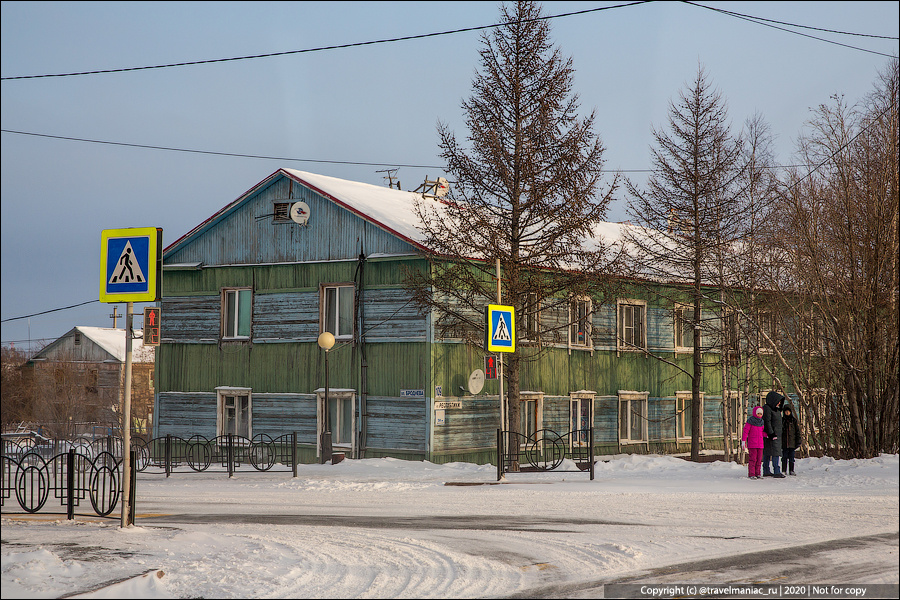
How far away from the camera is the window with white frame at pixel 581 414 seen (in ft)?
103

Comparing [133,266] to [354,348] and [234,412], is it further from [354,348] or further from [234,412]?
[234,412]

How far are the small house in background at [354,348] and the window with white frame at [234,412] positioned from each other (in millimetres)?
51

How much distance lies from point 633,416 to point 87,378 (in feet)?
170

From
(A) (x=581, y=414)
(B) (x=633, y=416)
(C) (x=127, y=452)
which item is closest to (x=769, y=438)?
(A) (x=581, y=414)

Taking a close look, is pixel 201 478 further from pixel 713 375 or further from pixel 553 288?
pixel 713 375

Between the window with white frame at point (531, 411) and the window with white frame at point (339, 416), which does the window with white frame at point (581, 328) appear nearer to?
the window with white frame at point (531, 411)

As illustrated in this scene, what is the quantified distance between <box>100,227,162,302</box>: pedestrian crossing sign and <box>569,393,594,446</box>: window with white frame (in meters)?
21.5

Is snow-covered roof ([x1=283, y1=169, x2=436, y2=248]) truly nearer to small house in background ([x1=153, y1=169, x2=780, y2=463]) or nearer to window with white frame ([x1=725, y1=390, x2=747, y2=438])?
small house in background ([x1=153, y1=169, x2=780, y2=463])

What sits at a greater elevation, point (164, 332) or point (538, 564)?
point (164, 332)

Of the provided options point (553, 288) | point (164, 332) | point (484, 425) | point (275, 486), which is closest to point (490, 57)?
point (553, 288)

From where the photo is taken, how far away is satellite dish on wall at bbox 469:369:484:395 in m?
27.2

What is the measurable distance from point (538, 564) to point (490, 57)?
18588 mm

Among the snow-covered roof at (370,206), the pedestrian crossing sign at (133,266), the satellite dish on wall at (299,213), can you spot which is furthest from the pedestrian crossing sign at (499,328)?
the satellite dish on wall at (299,213)

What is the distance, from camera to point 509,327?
2034 cm
